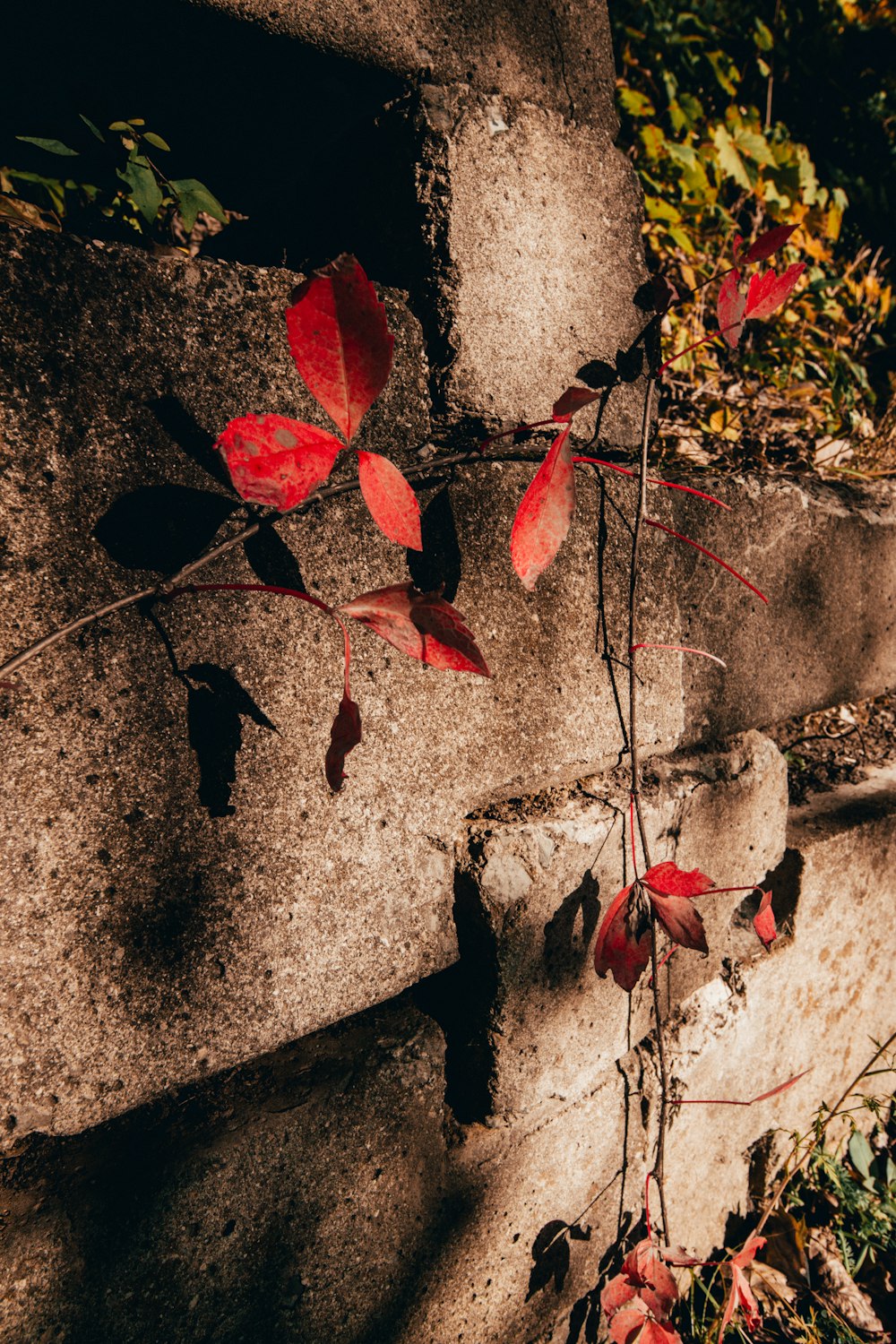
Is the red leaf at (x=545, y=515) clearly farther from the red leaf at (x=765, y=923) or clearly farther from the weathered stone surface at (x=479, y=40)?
the red leaf at (x=765, y=923)

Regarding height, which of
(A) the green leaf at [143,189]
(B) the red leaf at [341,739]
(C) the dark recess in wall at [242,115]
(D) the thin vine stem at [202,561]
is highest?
(C) the dark recess in wall at [242,115]

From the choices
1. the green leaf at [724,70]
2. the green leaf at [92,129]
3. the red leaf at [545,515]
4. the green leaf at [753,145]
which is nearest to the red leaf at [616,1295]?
the red leaf at [545,515]

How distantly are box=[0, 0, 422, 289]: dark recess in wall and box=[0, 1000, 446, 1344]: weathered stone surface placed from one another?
108 centimetres

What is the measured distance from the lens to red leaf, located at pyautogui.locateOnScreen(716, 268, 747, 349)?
1.04 m

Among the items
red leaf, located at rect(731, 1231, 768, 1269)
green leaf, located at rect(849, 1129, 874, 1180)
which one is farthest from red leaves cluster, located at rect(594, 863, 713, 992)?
green leaf, located at rect(849, 1129, 874, 1180)

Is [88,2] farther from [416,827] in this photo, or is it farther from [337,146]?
[416,827]

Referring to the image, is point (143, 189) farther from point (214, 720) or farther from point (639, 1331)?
point (639, 1331)

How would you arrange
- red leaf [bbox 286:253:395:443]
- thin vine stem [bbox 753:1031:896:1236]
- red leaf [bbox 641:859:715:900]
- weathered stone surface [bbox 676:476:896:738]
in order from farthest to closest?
thin vine stem [bbox 753:1031:896:1236] < weathered stone surface [bbox 676:476:896:738] < red leaf [bbox 641:859:715:900] < red leaf [bbox 286:253:395:443]

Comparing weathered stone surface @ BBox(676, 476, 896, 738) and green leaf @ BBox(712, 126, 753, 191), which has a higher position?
green leaf @ BBox(712, 126, 753, 191)

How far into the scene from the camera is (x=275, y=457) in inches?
29.5

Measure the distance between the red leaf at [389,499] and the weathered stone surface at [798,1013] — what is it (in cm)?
117

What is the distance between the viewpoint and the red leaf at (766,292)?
1.05 meters

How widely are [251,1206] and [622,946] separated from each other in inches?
23.4

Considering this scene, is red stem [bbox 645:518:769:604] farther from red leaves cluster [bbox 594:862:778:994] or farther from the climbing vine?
red leaves cluster [bbox 594:862:778:994]
